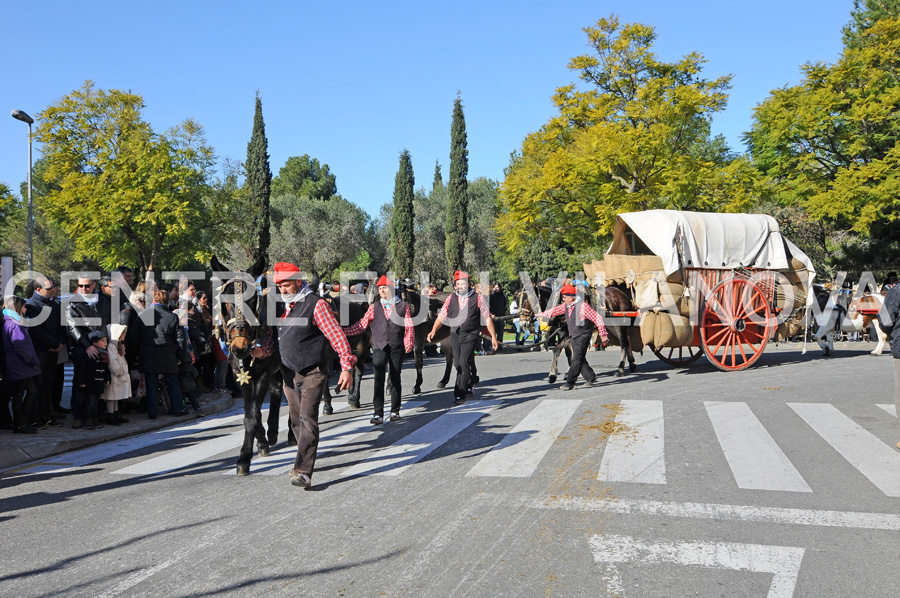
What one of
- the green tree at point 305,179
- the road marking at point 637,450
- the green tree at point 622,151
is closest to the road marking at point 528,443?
the road marking at point 637,450

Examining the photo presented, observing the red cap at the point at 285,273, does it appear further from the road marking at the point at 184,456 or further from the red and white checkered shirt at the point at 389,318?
the red and white checkered shirt at the point at 389,318

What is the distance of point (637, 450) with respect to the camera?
7348mm

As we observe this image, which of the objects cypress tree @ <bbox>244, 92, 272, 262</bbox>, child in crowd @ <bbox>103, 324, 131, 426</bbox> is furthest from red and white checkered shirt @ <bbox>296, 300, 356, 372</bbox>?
cypress tree @ <bbox>244, 92, 272, 262</bbox>

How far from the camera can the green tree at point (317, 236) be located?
53.2 m

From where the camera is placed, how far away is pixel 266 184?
4366 centimetres

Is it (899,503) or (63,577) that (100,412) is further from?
(899,503)

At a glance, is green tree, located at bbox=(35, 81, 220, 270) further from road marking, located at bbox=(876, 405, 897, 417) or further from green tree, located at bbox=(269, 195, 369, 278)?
road marking, located at bbox=(876, 405, 897, 417)

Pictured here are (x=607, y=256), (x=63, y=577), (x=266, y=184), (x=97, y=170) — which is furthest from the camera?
(x=266, y=184)

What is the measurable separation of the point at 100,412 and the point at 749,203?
72.7 ft

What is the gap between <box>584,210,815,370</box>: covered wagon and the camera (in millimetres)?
12812

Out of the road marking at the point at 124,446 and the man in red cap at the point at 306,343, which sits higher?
the man in red cap at the point at 306,343

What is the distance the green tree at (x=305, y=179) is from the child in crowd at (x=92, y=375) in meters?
77.0

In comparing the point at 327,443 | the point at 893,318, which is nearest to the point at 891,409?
the point at 893,318

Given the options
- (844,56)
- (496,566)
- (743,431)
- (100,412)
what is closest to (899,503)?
(743,431)
